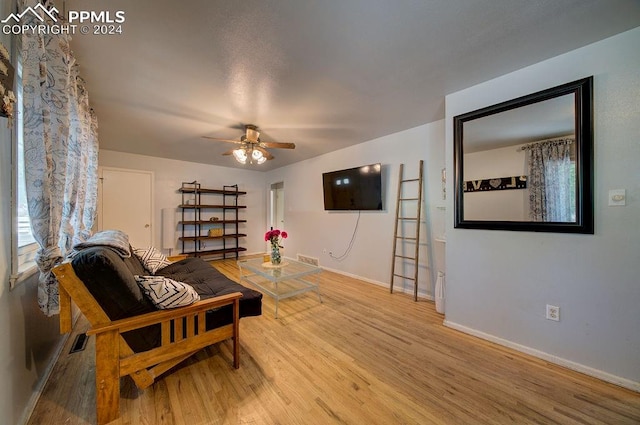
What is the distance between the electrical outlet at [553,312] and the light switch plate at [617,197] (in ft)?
2.75

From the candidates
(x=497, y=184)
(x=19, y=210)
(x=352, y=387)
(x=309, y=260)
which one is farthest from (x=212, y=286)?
(x=309, y=260)

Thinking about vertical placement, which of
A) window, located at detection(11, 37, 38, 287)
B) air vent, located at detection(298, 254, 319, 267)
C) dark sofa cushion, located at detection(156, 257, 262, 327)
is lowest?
air vent, located at detection(298, 254, 319, 267)

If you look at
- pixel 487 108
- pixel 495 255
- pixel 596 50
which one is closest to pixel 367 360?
pixel 495 255

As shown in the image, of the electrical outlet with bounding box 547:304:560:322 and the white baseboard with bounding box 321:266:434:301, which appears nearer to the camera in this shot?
the electrical outlet with bounding box 547:304:560:322

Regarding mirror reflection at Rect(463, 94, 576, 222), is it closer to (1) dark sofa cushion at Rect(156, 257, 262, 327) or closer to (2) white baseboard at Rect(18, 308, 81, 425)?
(1) dark sofa cushion at Rect(156, 257, 262, 327)

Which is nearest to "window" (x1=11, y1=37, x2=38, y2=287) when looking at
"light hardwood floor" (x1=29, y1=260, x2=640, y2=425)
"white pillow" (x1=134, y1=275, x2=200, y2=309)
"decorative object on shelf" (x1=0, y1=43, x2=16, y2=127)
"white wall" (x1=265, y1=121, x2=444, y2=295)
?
"decorative object on shelf" (x1=0, y1=43, x2=16, y2=127)

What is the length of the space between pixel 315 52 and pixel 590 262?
2.53 metres

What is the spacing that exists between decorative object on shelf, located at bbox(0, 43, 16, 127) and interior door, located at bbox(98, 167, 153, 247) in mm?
3900

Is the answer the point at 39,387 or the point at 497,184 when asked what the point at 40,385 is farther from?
the point at 497,184

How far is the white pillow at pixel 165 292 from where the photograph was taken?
1394 mm

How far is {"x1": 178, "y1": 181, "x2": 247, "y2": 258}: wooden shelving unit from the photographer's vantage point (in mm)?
5027

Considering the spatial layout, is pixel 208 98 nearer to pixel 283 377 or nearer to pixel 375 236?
pixel 283 377

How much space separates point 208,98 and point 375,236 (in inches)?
116

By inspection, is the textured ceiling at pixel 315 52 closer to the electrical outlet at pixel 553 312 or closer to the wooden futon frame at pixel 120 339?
the wooden futon frame at pixel 120 339
